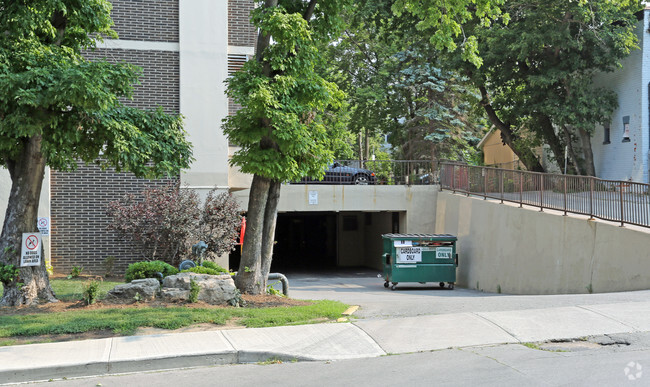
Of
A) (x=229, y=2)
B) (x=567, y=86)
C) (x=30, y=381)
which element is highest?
(x=229, y=2)

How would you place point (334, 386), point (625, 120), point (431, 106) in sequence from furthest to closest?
point (431, 106)
point (625, 120)
point (334, 386)

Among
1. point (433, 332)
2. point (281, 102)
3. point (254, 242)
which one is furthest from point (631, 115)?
point (433, 332)

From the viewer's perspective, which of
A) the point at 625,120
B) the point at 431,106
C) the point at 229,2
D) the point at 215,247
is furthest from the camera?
the point at 431,106

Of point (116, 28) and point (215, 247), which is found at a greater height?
point (116, 28)

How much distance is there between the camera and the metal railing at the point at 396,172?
83.6 ft

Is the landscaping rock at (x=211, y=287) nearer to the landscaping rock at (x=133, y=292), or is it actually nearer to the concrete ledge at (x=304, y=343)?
the landscaping rock at (x=133, y=292)

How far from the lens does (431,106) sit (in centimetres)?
3222

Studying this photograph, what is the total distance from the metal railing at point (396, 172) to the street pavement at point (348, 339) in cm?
1422

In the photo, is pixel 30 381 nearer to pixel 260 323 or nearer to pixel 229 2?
pixel 260 323

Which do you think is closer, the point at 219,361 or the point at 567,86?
the point at 219,361

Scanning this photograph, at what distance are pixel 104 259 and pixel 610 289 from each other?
13.5 metres

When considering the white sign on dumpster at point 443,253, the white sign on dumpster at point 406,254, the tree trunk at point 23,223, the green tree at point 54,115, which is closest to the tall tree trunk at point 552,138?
the white sign on dumpster at point 443,253

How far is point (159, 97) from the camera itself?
19.3 metres

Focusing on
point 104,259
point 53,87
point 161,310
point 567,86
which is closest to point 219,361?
point 161,310
